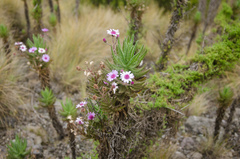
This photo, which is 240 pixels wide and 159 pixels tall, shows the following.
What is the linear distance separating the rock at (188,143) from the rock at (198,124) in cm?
24

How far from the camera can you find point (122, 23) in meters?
5.63

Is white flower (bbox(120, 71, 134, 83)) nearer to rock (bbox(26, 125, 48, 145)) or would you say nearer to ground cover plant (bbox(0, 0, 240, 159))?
ground cover plant (bbox(0, 0, 240, 159))

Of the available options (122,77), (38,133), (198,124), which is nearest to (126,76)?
(122,77)

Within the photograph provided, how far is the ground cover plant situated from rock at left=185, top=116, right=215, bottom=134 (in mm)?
19

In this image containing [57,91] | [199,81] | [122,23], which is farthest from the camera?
[122,23]

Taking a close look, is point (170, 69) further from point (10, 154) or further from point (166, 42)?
point (10, 154)

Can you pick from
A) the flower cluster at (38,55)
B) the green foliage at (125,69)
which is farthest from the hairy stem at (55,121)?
the green foliage at (125,69)

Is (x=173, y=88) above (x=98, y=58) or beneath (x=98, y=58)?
beneath

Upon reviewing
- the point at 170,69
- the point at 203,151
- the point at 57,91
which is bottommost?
the point at 203,151

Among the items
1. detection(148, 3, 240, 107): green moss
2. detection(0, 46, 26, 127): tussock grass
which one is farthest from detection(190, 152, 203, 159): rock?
detection(0, 46, 26, 127): tussock grass

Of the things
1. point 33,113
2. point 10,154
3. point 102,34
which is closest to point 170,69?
point 10,154

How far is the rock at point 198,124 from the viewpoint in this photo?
10.9 feet

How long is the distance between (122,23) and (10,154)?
14.7 ft

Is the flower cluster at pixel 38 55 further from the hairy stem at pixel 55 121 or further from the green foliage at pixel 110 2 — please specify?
the green foliage at pixel 110 2
